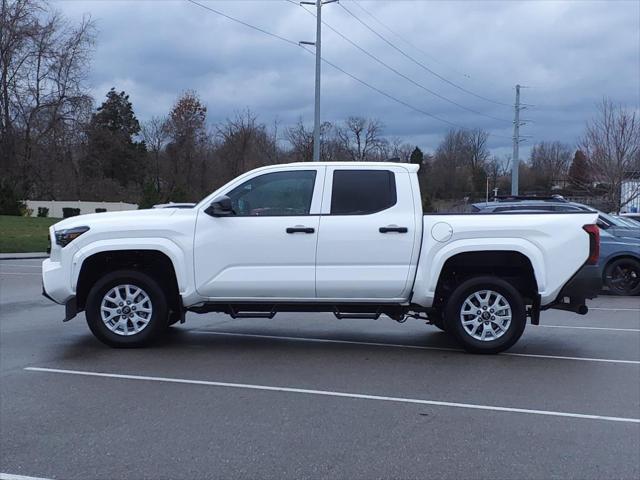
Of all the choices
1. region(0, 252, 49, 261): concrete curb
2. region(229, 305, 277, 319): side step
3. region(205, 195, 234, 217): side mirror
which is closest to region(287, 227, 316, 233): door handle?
region(205, 195, 234, 217): side mirror

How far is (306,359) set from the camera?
807cm

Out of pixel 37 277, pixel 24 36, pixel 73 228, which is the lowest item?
Answer: pixel 37 277

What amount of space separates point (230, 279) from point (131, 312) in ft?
4.20

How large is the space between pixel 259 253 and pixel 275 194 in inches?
28.5

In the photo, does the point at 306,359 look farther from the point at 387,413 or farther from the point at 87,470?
the point at 87,470

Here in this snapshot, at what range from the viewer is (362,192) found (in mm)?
8188

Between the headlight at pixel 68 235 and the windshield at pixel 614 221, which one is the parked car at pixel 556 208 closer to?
the windshield at pixel 614 221

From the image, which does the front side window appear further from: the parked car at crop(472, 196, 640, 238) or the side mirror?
the parked car at crop(472, 196, 640, 238)

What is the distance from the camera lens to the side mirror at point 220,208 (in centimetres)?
794

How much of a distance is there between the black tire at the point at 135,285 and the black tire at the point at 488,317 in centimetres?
328

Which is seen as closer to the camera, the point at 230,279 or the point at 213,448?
the point at 213,448

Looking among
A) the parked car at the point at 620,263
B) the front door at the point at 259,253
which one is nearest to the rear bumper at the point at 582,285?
the front door at the point at 259,253

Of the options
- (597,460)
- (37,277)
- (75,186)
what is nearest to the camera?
(597,460)

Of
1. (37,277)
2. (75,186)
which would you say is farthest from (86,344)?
(75,186)
